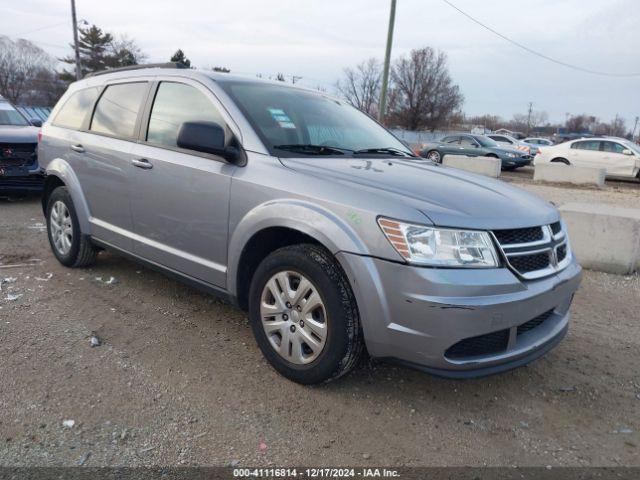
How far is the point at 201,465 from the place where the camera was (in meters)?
2.32

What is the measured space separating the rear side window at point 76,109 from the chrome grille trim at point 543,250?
3834 mm

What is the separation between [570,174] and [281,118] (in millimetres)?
13872

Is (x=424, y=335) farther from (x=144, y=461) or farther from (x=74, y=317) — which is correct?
(x=74, y=317)

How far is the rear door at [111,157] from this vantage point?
13.0 ft

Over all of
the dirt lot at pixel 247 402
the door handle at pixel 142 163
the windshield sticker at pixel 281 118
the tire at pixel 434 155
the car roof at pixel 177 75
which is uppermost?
the car roof at pixel 177 75

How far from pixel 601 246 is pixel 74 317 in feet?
17.4

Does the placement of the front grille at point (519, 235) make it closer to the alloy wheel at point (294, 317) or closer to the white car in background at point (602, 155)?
the alloy wheel at point (294, 317)

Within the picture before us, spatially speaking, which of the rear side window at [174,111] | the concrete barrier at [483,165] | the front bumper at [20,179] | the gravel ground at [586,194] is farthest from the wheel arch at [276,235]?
the concrete barrier at [483,165]

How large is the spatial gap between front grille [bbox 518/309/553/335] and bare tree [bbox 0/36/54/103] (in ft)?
242

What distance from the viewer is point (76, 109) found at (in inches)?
188

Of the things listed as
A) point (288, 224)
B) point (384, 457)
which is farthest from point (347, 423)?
point (288, 224)

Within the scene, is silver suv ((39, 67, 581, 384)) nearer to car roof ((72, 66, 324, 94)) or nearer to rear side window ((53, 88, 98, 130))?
car roof ((72, 66, 324, 94))

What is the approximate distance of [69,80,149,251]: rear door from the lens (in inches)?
156

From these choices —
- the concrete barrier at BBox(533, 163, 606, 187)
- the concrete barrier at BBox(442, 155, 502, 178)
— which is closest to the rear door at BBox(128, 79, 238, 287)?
the concrete barrier at BBox(442, 155, 502, 178)
